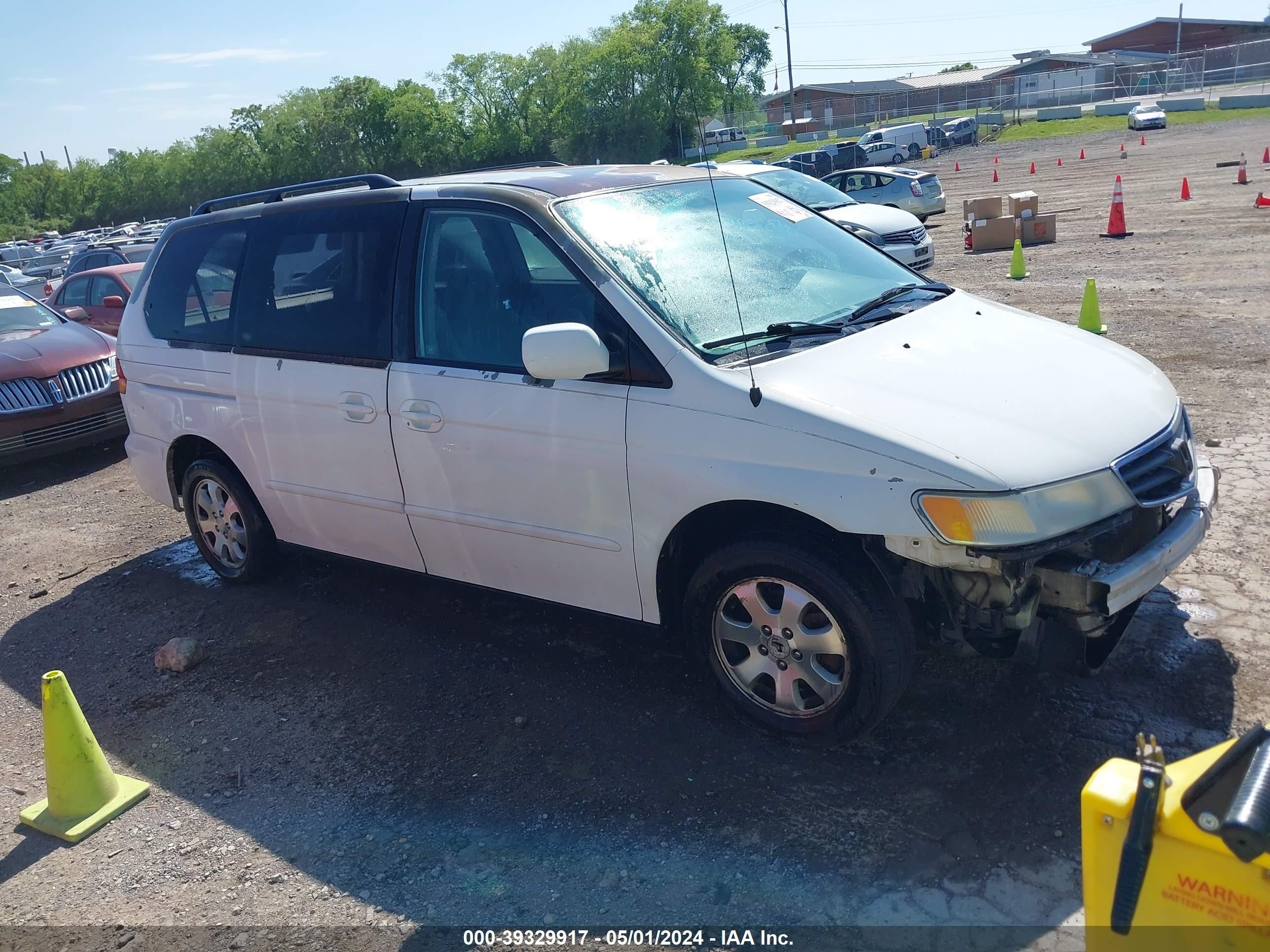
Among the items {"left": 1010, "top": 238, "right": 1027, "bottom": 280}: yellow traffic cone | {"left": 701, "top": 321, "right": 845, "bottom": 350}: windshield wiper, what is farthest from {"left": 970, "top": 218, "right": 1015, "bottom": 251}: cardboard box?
{"left": 701, "top": 321, "right": 845, "bottom": 350}: windshield wiper

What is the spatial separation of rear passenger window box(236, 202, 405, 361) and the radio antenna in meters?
1.37

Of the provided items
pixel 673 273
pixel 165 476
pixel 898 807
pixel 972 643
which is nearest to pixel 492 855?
pixel 898 807

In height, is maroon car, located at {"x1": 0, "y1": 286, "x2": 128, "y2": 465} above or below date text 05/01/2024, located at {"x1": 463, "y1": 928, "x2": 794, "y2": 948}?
above

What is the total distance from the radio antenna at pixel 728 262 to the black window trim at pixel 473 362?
30 centimetres

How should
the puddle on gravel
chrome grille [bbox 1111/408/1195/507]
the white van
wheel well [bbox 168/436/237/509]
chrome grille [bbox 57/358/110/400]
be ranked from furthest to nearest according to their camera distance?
1. the white van
2. chrome grille [bbox 57/358/110/400]
3. the puddle on gravel
4. wheel well [bbox 168/436/237/509]
5. chrome grille [bbox 1111/408/1195/507]

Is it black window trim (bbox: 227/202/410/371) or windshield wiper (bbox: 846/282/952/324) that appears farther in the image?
black window trim (bbox: 227/202/410/371)

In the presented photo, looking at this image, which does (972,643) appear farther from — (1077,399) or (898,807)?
(1077,399)

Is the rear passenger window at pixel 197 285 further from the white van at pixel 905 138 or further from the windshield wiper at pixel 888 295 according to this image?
the white van at pixel 905 138

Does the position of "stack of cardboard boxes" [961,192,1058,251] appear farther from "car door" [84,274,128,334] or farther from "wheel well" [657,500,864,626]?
"wheel well" [657,500,864,626]

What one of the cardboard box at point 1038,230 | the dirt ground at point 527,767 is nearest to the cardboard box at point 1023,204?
the cardboard box at point 1038,230

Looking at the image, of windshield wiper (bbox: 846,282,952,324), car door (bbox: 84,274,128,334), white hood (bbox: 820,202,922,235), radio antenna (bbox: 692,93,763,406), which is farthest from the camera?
white hood (bbox: 820,202,922,235)

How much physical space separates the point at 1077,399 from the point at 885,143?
1803 inches

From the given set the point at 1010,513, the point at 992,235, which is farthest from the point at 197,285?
the point at 992,235

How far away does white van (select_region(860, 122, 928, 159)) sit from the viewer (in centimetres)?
4612
